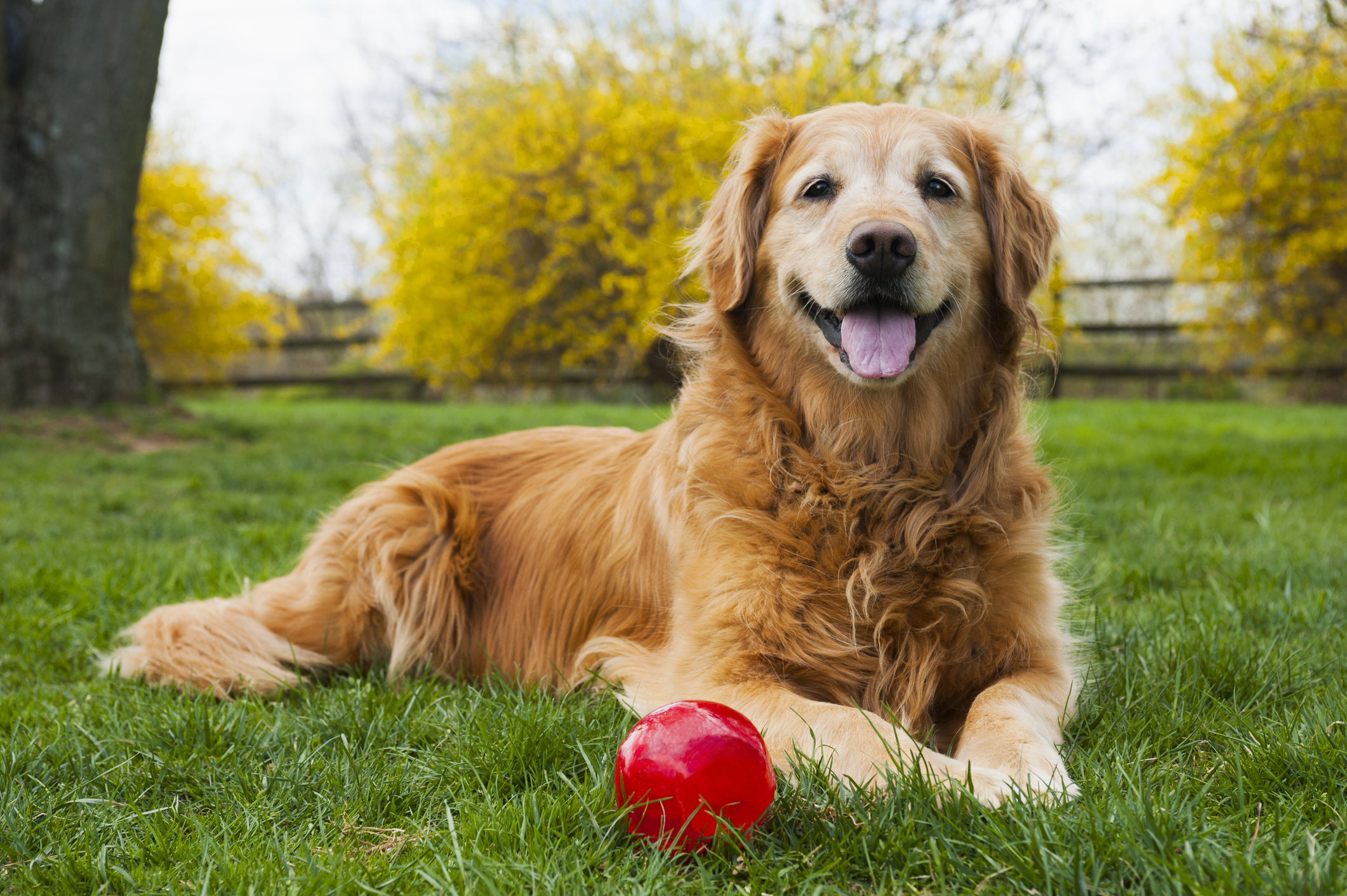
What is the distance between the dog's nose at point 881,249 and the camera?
2.35 meters

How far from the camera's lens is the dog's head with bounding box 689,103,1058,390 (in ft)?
8.10

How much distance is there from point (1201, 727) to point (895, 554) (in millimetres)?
746

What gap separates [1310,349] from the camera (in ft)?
46.4

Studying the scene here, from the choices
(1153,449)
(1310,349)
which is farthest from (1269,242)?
(1153,449)

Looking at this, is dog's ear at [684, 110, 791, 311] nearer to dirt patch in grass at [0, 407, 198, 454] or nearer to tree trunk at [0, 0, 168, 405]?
dirt patch in grass at [0, 407, 198, 454]

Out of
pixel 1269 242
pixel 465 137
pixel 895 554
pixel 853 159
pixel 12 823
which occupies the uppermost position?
pixel 465 137

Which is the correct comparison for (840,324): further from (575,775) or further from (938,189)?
(575,775)

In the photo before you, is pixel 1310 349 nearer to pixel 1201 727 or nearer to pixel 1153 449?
pixel 1153 449

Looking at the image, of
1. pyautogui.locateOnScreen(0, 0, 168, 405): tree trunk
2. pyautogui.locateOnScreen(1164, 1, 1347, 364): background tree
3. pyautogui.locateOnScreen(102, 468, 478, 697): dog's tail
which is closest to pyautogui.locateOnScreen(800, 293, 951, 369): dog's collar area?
pyautogui.locateOnScreen(102, 468, 478, 697): dog's tail

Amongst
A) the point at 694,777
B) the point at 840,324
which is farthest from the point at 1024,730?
the point at 840,324

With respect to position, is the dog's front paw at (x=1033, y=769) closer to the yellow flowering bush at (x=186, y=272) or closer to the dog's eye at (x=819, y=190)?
the dog's eye at (x=819, y=190)

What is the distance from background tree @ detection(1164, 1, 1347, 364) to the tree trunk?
8.83m

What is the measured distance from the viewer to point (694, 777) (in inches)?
65.3

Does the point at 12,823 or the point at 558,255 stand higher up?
the point at 558,255
